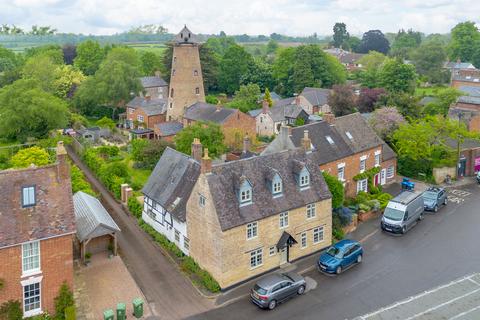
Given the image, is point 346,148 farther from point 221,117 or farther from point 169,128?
point 169,128

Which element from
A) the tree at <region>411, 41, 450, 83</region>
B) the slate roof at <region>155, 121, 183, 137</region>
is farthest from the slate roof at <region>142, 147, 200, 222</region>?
the tree at <region>411, 41, 450, 83</region>

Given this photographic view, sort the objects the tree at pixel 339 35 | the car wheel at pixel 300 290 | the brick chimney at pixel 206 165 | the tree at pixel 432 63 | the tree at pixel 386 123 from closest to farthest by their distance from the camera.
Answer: the car wheel at pixel 300 290
the brick chimney at pixel 206 165
the tree at pixel 386 123
the tree at pixel 432 63
the tree at pixel 339 35

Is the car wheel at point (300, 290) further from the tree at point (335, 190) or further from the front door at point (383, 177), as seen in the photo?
the front door at point (383, 177)

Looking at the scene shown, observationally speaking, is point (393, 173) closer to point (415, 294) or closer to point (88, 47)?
Answer: point (415, 294)

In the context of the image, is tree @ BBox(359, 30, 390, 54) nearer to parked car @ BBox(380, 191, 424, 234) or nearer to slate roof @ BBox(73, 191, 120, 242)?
parked car @ BBox(380, 191, 424, 234)

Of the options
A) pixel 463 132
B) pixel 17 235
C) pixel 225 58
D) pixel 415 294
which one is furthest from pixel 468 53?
pixel 17 235

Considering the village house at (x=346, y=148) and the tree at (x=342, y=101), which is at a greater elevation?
the tree at (x=342, y=101)

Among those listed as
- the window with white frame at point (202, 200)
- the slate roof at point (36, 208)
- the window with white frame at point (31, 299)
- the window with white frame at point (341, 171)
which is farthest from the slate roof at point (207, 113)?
the window with white frame at point (31, 299)
